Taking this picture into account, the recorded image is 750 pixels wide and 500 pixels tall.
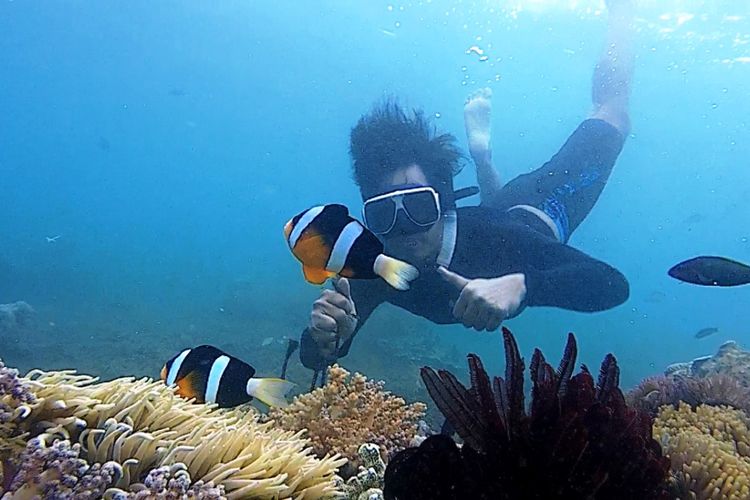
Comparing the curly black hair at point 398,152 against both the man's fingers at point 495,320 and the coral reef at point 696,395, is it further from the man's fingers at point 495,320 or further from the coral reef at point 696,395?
the coral reef at point 696,395

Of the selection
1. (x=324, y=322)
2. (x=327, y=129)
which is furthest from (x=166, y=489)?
(x=327, y=129)

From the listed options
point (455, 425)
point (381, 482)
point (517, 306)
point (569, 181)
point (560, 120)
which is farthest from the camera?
point (560, 120)

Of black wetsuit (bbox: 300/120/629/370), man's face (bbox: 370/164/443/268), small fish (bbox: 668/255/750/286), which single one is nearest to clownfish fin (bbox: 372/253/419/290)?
black wetsuit (bbox: 300/120/629/370)

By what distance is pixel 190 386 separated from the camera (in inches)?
125

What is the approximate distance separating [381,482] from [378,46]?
4488 centimetres

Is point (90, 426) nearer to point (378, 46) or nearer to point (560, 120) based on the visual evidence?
point (378, 46)

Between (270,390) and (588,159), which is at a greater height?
(588,159)

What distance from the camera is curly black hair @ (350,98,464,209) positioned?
6645 mm

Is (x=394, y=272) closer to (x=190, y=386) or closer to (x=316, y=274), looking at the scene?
(x=316, y=274)

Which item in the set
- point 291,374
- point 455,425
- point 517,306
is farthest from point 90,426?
point 291,374

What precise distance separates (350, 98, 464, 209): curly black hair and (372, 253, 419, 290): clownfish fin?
370 cm

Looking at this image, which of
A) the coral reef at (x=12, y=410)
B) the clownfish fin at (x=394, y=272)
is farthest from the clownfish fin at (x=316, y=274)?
the coral reef at (x=12, y=410)

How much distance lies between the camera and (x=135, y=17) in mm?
44688

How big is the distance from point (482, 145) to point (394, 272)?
10.1 metres
